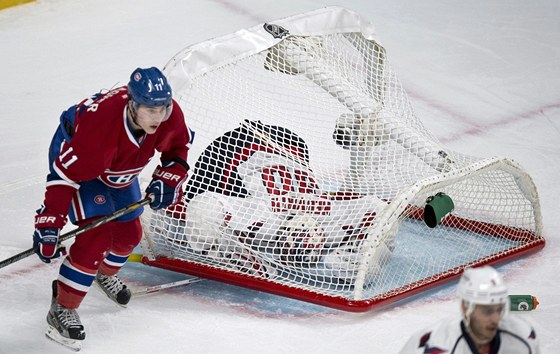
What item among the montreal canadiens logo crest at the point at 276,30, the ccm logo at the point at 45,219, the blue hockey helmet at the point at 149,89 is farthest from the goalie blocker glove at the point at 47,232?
the montreal canadiens logo crest at the point at 276,30

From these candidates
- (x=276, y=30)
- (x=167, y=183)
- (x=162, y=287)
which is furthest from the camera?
(x=276, y=30)

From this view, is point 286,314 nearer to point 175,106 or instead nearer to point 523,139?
point 175,106

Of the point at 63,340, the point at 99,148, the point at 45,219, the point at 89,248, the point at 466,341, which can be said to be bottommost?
the point at 63,340

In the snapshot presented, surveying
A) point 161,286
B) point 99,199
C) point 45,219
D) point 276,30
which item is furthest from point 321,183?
point 45,219

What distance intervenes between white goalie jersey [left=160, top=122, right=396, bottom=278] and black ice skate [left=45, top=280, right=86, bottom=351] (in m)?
0.46

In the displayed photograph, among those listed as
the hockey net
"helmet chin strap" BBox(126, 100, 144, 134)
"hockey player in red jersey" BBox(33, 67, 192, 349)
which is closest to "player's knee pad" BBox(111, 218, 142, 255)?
"hockey player in red jersey" BBox(33, 67, 192, 349)

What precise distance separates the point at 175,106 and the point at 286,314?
0.77 metres

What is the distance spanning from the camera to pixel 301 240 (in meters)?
3.63

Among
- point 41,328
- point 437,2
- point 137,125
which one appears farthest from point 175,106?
point 437,2

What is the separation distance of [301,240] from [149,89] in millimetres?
902

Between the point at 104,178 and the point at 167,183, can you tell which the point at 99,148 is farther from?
the point at 167,183

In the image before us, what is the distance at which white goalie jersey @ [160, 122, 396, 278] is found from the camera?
11.7ft

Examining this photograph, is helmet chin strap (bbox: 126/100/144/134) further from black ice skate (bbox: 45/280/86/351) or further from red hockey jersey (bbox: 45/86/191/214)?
black ice skate (bbox: 45/280/86/351)

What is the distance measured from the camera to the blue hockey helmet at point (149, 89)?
297cm
